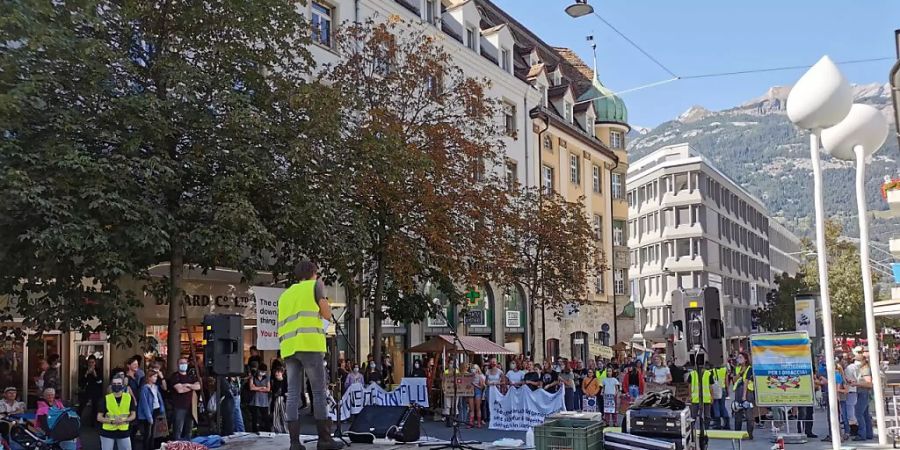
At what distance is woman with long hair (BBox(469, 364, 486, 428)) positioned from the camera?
23.2 metres

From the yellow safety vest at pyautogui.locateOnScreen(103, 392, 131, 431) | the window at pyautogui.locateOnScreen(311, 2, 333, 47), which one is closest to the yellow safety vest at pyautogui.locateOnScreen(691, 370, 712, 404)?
the yellow safety vest at pyautogui.locateOnScreen(103, 392, 131, 431)

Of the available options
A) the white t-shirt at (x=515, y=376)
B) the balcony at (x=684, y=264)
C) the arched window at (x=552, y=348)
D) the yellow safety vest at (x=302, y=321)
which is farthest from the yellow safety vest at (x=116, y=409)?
the balcony at (x=684, y=264)

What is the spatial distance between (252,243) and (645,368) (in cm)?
1990

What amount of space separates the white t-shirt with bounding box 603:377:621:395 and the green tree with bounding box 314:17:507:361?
173 inches

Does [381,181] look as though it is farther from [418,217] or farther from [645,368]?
[645,368]

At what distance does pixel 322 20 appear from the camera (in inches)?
1137

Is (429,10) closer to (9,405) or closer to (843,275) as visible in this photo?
(9,405)

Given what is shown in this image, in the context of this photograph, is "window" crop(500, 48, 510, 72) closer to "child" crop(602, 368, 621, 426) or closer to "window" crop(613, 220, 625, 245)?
"window" crop(613, 220, 625, 245)

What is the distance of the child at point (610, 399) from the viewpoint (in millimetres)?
24078

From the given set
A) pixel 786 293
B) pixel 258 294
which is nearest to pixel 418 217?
pixel 258 294

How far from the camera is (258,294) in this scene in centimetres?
1894

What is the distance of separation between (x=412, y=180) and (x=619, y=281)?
3227 centimetres

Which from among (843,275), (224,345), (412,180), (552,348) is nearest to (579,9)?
(412,180)

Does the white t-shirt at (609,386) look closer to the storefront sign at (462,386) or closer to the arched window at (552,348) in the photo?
the storefront sign at (462,386)
